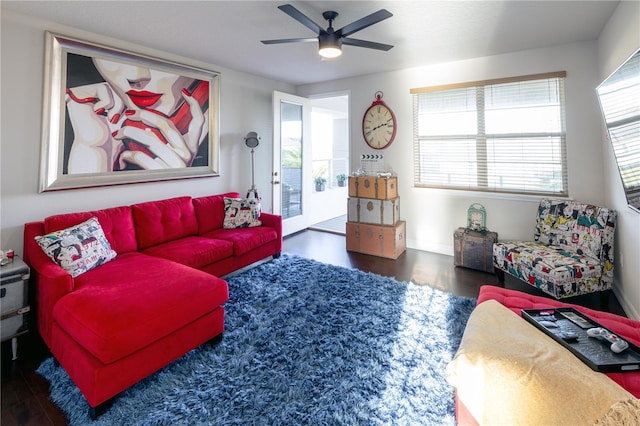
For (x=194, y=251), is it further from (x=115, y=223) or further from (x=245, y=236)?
(x=115, y=223)

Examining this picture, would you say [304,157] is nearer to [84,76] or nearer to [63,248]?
[84,76]

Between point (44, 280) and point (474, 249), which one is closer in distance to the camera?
point (44, 280)

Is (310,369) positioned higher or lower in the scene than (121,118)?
lower

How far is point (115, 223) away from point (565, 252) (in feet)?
14.3

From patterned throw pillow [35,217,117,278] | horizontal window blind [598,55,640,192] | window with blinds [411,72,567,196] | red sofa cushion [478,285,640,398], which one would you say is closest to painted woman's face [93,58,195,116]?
patterned throw pillow [35,217,117,278]

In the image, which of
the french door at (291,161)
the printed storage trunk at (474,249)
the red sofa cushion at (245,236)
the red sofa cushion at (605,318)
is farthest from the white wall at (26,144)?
the printed storage trunk at (474,249)

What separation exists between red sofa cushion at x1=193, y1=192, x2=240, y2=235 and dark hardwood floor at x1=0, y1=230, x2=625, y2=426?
3.66 ft

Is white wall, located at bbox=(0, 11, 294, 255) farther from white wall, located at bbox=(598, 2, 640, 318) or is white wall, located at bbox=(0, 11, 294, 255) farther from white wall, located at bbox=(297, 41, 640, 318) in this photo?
white wall, located at bbox=(598, 2, 640, 318)

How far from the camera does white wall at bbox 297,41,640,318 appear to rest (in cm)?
336

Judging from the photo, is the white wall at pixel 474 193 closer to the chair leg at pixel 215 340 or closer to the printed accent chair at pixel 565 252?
the printed accent chair at pixel 565 252

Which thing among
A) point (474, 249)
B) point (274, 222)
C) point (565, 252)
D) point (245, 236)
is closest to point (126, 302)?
point (245, 236)

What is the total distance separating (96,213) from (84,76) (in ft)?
4.29

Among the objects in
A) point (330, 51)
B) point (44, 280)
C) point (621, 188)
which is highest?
point (330, 51)

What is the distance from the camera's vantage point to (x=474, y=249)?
3707 mm
